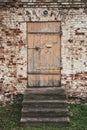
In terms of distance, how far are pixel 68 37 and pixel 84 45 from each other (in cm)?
55

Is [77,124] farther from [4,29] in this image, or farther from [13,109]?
[4,29]

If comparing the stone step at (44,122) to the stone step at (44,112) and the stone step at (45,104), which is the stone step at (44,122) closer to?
the stone step at (44,112)

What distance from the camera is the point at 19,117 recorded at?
1355 centimetres

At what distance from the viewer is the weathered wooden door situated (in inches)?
573

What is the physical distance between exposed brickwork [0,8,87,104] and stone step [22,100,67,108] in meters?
1.06

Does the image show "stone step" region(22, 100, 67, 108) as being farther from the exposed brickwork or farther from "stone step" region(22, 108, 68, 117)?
the exposed brickwork

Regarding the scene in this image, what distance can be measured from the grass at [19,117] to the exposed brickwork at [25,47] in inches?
20.6

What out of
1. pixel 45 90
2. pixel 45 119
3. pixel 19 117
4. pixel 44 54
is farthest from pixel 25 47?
pixel 45 119

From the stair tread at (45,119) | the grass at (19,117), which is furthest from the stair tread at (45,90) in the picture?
the stair tread at (45,119)

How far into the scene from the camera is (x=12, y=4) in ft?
47.5

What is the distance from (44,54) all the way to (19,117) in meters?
2.21

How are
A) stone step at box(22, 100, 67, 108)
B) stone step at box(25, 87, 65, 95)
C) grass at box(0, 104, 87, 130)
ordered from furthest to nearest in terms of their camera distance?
1. stone step at box(25, 87, 65, 95)
2. stone step at box(22, 100, 67, 108)
3. grass at box(0, 104, 87, 130)

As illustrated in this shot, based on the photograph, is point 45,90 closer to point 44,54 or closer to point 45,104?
point 45,104

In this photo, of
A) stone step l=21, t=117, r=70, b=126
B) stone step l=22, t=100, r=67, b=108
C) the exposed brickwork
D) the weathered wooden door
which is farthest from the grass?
Result: the weathered wooden door
